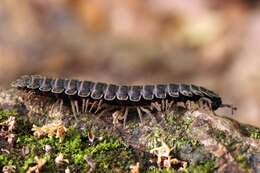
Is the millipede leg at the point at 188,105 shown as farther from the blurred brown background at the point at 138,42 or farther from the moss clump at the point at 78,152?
the blurred brown background at the point at 138,42

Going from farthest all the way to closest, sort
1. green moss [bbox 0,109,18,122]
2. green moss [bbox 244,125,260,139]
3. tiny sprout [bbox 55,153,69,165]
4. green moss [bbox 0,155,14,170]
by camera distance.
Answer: green moss [bbox 0,109,18,122] → green moss [bbox 244,125,260,139] → tiny sprout [bbox 55,153,69,165] → green moss [bbox 0,155,14,170]

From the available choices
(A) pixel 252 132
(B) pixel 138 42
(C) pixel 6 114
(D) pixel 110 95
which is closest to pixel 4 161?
(C) pixel 6 114

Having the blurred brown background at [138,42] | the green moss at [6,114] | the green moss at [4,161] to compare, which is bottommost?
the green moss at [4,161]

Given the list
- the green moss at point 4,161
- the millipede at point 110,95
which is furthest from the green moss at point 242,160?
the green moss at point 4,161

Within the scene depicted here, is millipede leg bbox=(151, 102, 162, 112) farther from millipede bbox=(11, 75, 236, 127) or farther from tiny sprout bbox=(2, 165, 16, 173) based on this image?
tiny sprout bbox=(2, 165, 16, 173)

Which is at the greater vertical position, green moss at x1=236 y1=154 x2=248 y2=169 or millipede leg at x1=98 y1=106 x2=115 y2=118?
millipede leg at x1=98 y1=106 x2=115 y2=118

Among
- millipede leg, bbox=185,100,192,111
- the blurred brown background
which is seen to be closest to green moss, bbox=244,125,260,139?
millipede leg, bbox=185,100,192,111
